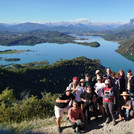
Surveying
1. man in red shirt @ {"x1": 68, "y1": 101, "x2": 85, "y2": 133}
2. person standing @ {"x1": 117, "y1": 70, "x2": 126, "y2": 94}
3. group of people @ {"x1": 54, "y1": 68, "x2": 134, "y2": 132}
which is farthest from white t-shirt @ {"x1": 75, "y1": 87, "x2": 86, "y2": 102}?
person standing @ {"x1": 117, "y1": 70, "x2": 126, "y2": 94}

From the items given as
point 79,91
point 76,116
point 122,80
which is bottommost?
point 76,116

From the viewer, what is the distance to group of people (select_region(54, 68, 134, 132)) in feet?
16.8

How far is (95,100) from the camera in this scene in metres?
5.41

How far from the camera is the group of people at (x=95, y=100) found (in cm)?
512

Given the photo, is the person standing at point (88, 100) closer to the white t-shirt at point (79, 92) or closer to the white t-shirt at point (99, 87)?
the white t-shirt at point (79, 92)

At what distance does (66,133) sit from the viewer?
17.1 feet

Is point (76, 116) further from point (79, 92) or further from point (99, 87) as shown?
point (99, 87)

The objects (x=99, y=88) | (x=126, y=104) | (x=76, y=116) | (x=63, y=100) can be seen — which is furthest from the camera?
(x=99, y=88)

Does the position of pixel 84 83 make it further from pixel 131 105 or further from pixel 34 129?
pixel 34 129

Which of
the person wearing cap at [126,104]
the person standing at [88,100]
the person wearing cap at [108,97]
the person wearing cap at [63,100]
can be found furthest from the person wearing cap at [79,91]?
the person wearing cap at [126,104]

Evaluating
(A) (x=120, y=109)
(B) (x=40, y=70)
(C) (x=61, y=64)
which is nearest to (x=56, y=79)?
(B) (x=40, y=70)

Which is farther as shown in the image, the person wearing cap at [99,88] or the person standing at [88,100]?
the person wearing cap at [99,88]

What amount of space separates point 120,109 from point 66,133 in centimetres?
250

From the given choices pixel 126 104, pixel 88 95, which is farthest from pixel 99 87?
pixel 126 104
